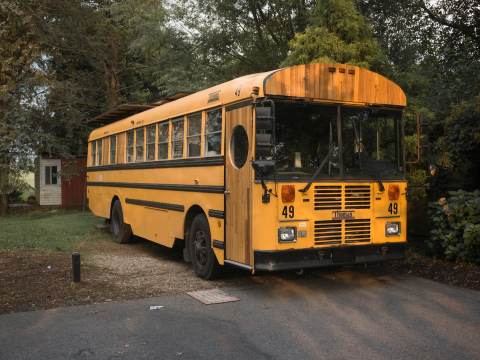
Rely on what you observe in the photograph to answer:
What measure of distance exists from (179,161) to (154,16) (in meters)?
12.6

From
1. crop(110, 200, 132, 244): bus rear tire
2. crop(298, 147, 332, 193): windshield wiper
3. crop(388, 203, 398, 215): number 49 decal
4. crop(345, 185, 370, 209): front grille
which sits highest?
crop(298, 147, 332, 193): windshield wiper

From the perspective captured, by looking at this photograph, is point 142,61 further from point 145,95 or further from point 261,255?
point 261,255

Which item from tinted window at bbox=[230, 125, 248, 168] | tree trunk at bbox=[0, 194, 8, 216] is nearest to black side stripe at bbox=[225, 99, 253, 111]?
tinted window at bbox=[230, 125, 248, 168]

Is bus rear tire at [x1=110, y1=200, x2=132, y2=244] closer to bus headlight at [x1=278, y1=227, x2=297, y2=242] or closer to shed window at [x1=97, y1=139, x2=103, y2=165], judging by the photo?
shed window at [x1=97, y1=139, x2=103, y2=165]

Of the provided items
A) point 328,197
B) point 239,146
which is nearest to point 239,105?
point 239,146

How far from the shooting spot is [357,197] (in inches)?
291

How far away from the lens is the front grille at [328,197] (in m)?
7.12

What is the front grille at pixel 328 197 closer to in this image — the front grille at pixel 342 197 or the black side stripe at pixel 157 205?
the front grille at pixel 342 197

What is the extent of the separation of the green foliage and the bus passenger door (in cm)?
526

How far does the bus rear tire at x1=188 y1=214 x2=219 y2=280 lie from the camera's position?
8156 millimetres

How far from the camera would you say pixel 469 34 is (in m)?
14.9

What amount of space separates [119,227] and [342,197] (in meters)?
6.92

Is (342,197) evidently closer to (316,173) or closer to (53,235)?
(316,173)

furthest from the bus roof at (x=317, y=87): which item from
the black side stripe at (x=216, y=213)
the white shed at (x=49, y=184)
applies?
the white shed at (x=49, y=184)
